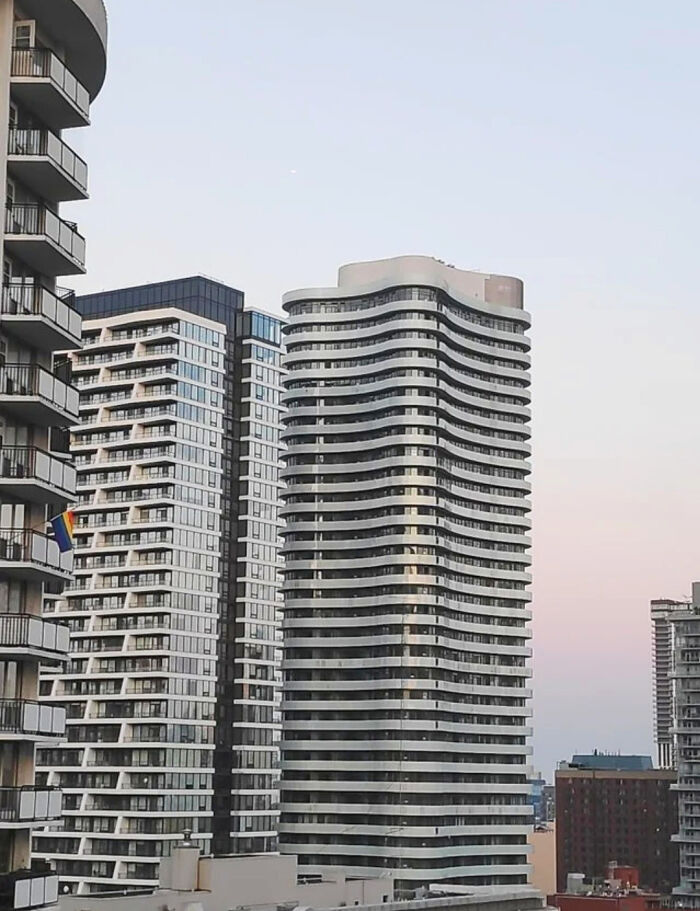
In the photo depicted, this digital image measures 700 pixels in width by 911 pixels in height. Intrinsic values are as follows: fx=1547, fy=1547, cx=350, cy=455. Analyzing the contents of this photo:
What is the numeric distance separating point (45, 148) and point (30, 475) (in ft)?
31.5

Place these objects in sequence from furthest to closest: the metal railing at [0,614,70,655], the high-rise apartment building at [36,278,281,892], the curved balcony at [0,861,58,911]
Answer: the high-rise apartment building at [36,278,281,892]
the metal railing at [0,614,70,655]
the curved balcony at [0,861,58,911]

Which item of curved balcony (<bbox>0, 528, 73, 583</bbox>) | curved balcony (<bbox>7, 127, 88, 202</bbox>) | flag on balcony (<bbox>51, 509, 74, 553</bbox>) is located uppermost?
curved balcony (<bbox>7, 127, 88, 202</bbox>)

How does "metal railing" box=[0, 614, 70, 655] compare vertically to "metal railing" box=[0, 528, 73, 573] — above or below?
below

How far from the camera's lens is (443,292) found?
154 metres

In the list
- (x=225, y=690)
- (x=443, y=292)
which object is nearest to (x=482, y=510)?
(x=443, y=292)

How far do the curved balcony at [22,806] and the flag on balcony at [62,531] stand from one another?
744 cm

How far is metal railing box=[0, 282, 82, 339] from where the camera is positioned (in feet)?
146

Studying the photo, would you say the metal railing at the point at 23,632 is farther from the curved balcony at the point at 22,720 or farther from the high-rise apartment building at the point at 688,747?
the high-rise apartment building at the point at 688,747

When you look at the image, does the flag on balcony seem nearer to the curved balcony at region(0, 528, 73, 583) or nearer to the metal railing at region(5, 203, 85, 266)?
the curved balcony at region(0, 528, 73, 583)

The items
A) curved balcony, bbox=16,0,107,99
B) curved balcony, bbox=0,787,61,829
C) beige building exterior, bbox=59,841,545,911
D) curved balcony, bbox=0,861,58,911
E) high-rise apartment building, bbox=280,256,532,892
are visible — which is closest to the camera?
curved balcony, bbox=0,861,58,911

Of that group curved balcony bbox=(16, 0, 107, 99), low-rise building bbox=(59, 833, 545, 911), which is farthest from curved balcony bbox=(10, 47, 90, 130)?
low-rise building bbox=(59, 833, 545, 911)

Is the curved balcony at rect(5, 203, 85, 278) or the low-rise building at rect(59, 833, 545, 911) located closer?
the curved balcony at rect(5, 203, 85, 278)

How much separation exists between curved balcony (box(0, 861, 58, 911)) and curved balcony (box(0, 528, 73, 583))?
8.24m

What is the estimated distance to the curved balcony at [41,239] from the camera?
4438 cm
